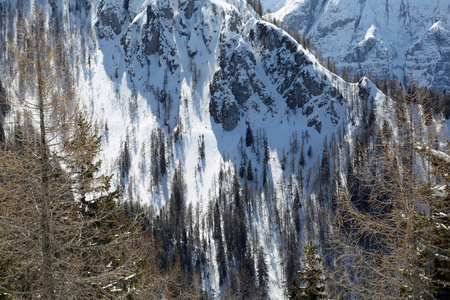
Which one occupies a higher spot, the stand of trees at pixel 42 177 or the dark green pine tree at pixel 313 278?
the stand of trees at pixel 42 177

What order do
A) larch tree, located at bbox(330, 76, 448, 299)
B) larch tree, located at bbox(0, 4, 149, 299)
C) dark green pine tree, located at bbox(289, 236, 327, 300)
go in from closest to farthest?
larch tree, located at bbox(0, 4, 149, 299) < larch tree, located at bbox(330, 76, 448, 299) < dark green pine tree, located at bbox(289, 236, 327, 300)

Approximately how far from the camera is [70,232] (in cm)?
1029

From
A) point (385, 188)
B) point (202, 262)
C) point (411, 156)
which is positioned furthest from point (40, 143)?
point (202, 262)

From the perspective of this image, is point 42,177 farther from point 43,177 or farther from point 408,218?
point 408,218

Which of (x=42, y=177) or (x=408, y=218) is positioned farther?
(x=408, y=218)

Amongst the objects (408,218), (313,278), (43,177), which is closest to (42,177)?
(43,177)

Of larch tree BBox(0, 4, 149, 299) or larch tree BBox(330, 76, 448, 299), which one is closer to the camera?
larch tree BBox(0, 4, 149, 299)

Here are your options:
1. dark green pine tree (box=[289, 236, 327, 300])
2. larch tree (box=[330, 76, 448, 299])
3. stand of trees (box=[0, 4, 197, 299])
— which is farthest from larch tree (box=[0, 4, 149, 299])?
dark green pine tree (box=[289, 236, 327, 300])

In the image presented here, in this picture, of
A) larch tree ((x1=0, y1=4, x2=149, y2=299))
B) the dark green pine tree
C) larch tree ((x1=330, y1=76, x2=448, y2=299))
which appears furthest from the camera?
the dark green pine tree

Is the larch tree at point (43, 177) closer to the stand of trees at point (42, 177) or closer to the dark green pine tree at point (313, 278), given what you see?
the stand of trees at point (42, 177)

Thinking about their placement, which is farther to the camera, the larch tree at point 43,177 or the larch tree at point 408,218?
the larch tree at point 408,218

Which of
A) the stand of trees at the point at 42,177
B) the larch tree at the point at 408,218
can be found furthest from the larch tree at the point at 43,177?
the larch tree at the point at 408,218

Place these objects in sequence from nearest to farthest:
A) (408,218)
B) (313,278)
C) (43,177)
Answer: (43,177)
(408,218)
(313,278)

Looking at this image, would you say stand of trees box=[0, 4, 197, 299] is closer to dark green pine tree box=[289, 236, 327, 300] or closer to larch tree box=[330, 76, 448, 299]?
larch tree box=[330, 76, 448, 299]
